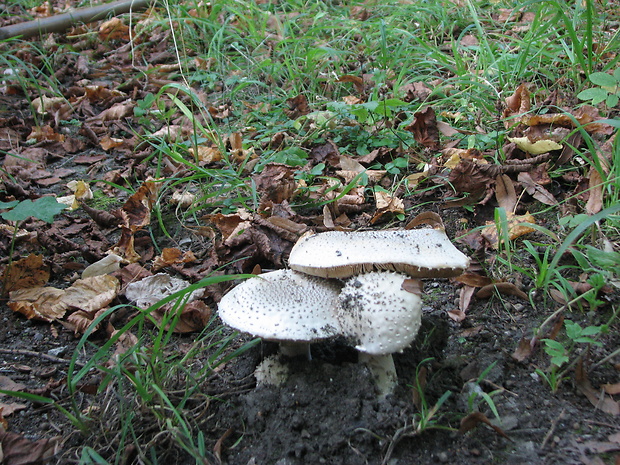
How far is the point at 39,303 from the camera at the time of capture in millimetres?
2242

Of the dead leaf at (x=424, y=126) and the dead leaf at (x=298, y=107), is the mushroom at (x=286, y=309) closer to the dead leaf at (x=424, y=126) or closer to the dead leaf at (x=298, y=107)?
the dead leaf at (x=424, y=126)

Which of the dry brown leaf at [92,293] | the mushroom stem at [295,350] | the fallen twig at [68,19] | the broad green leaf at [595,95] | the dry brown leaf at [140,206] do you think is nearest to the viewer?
the mushroom stem at [295,350]

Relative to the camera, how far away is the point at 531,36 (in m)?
3.34

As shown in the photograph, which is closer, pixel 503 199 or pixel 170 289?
pixel 170 289

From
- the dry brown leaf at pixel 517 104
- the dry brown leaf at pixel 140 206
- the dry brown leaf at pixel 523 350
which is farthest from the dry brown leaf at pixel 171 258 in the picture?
the dry brown leaf at pixel 517 104

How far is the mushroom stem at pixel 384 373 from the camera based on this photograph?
1.61 meters

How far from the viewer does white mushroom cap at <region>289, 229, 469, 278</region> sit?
1.57 meters

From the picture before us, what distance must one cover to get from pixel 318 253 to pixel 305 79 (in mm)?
2592

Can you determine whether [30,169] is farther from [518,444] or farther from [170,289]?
[518,444]

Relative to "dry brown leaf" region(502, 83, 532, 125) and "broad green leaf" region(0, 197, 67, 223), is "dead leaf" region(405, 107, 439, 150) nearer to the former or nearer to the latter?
"dry brown leaf" region(502, 83, 532, 125)

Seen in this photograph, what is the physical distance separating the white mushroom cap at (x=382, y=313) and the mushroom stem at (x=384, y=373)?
0.17m

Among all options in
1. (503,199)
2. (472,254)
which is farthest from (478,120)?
(472,254)

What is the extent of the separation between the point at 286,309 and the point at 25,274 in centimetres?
154

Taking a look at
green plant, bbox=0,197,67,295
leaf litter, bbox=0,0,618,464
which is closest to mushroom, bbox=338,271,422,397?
leaf litter, bbox=0,0,618,464
